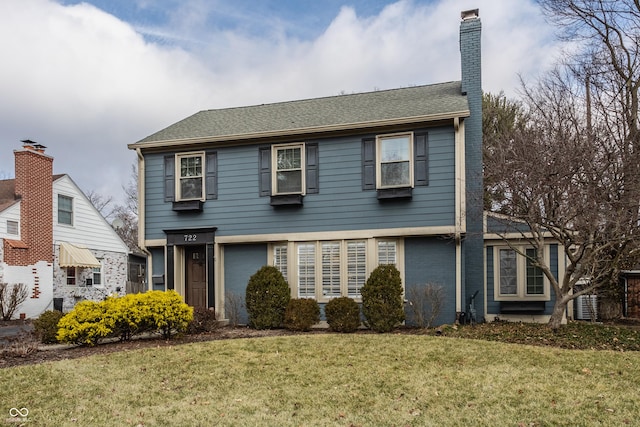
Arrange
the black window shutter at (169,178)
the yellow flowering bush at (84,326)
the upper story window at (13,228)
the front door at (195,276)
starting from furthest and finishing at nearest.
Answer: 1. the upper story window at (13,228)
2. the front door at (195,276)
3. the black window shutter at (169,178)
4. the yellow flowering bush at (84,326)

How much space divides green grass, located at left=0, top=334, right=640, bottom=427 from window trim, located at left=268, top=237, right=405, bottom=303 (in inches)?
133

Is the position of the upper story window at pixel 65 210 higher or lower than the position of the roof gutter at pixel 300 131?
lower

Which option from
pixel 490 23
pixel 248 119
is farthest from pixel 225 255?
pixel 490 23

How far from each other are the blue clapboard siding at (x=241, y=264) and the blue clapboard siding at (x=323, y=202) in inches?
18.7

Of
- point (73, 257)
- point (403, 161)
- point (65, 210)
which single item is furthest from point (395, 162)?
point (65, 210)

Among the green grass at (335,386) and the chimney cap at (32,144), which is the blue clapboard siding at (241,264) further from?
the chimney cap at (32,144)

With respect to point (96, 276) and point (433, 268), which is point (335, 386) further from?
point (96, 276)

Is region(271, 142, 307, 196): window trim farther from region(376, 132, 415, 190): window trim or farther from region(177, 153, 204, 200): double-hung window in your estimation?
region(177, 153, 204, 200): double-hung window

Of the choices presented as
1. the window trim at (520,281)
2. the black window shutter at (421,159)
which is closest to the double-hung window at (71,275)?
the black window shutter at (421,159)

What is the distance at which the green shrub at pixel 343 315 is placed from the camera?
1138cm

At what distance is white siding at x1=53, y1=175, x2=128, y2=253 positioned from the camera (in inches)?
767

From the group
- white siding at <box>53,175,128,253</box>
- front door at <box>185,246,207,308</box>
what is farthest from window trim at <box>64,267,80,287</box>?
front door at <box>185,246,207,308</box>

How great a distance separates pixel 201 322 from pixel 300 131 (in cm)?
509

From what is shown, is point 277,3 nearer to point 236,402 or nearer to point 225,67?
point 225,67
